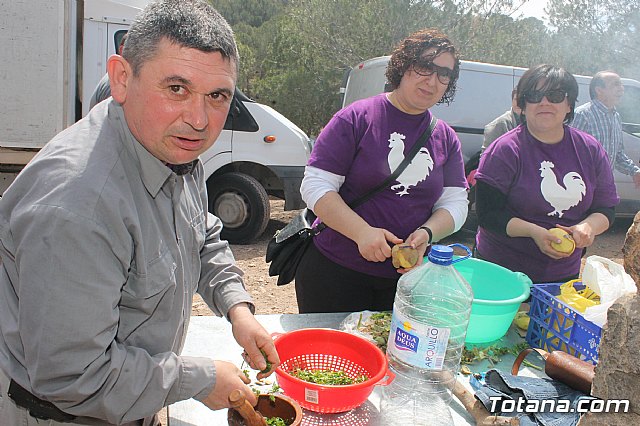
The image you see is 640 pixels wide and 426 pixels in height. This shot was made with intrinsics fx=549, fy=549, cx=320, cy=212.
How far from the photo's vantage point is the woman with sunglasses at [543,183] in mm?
2766

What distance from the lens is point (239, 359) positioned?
2031mm

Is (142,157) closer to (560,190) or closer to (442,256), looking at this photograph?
(442,256)

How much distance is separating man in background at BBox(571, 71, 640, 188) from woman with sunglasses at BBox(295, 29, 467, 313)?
12.8 ft

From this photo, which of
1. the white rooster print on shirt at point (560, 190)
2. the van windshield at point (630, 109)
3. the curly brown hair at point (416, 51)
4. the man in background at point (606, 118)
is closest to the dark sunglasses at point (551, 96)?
the white rooster print on shirt at point (560, 190)

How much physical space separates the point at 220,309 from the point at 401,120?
127 cm

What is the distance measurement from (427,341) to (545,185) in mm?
1441

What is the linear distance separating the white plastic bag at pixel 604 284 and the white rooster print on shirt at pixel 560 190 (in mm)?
584

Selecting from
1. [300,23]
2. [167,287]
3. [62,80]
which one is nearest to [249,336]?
[167,287]

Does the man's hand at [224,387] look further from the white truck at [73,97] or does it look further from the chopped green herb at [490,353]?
the white truck at [73,97]

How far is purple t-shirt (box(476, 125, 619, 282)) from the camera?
2766 millimetres

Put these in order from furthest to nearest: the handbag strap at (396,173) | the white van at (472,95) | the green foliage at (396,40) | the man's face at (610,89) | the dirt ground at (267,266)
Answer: the green foliage at (396,40)
the white van at (472,95)
the man's face at (610,89)
the dirt ground at (267,266)
the handbag strap at (396,173)

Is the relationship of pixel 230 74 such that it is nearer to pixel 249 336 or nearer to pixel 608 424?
pixel 249 336

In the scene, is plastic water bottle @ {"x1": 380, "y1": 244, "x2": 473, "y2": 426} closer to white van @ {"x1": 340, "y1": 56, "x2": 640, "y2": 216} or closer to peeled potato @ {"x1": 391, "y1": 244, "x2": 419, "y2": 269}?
peeled potato @ {"x1": 391, "y1": 244, "x2": 419, "y2": 269}

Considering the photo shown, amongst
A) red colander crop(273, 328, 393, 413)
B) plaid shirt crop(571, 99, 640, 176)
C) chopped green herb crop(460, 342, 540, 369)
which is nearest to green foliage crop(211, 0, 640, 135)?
plaid shirt crop(571, 99, 640, 176)
